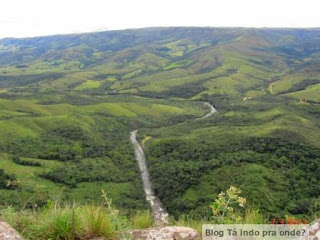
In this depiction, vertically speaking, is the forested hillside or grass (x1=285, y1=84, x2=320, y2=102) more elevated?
grass (x1=285, y1=84, x2=320, y2=102)

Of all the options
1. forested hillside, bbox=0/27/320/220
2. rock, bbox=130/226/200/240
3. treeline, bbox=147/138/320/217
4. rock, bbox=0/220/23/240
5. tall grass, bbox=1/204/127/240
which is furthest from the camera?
forested hillside, bbox=0/27/320/220

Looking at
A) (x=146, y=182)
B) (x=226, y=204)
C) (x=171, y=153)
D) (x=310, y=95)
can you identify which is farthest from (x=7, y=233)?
(x=310, y=95)

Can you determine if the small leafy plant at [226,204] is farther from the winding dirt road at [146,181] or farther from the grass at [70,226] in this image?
the winding dirt road at [146,181]

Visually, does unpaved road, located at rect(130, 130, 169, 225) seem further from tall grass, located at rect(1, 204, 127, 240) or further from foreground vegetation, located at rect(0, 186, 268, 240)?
tall grass, located at rect(1, 204, 127, 240)

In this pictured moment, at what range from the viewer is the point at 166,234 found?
7.48 m

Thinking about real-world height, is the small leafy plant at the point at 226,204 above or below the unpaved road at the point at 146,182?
above

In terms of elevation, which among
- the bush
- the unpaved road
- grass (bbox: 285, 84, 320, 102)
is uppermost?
the bush

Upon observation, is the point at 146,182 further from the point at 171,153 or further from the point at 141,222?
the point at 141,222

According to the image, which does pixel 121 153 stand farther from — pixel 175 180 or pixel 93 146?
pixel 175 180

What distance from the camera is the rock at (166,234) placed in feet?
24.3

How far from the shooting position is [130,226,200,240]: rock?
7.41 meters

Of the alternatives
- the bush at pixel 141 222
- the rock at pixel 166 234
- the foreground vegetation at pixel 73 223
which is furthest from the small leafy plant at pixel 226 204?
the bush at pixel 141 222

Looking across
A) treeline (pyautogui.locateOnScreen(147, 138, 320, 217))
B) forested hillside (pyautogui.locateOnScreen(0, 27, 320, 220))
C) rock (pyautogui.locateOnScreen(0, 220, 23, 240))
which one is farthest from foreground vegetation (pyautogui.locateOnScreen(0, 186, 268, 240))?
treeline (pyautogui.locateOnScreen(147, 138, 320, 217))

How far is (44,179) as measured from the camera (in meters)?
92.2
